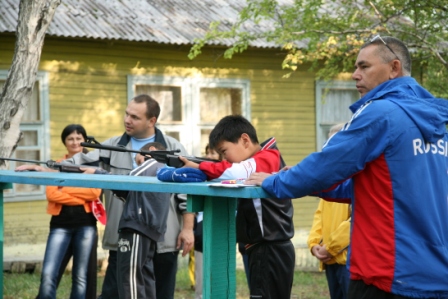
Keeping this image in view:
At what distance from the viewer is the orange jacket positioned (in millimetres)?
7391

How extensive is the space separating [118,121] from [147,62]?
3.53 feet

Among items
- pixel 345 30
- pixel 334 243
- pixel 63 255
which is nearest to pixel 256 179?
pixel 334 243

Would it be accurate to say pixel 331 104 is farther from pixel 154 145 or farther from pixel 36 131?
pixel 154 145

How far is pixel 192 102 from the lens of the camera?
540 inches

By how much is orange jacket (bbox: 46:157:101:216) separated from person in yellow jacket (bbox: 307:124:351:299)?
2.29 meters

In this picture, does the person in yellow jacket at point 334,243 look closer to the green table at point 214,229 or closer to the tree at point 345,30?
the green table at point 214,229

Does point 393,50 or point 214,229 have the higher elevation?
point 393,50

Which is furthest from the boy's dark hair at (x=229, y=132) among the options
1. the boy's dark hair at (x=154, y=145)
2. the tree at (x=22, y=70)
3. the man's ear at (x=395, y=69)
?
the tree at (x=22, y=70)

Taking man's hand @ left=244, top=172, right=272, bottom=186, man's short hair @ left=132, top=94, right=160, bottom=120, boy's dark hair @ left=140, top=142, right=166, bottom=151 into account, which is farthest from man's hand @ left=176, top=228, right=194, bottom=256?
man's hand @ left=244, top=172, right=272, bottom=186

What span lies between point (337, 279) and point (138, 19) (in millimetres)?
7918

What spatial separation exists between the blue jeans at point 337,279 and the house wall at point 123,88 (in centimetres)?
719

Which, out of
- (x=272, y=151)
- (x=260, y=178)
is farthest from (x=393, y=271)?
(x=272, y=151)

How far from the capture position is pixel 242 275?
12.3 metres

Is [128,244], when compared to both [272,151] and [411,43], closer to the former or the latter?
[272,151]
